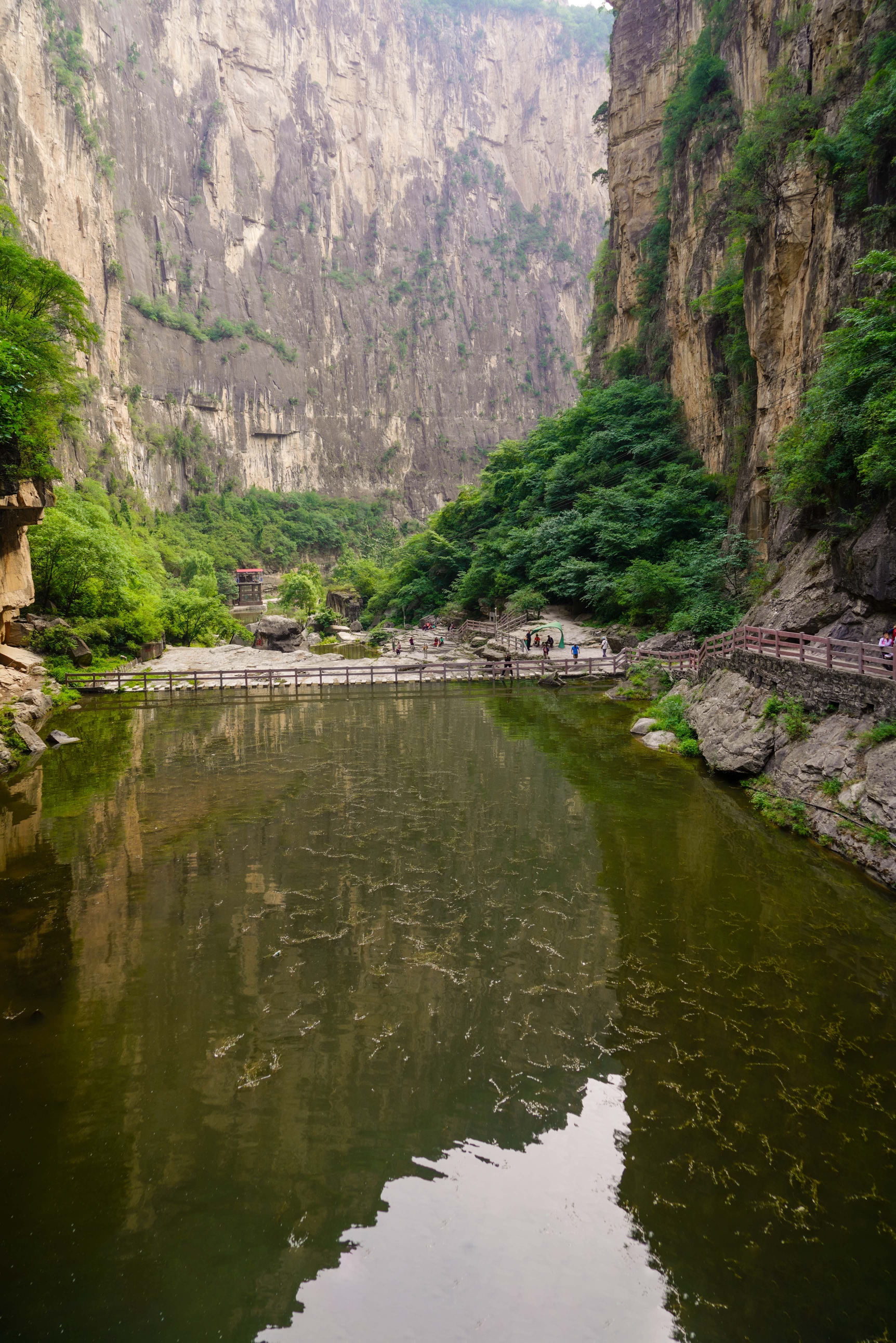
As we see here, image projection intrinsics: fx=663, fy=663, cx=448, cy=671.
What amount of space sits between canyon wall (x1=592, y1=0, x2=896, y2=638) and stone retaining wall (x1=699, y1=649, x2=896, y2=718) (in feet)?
5.19

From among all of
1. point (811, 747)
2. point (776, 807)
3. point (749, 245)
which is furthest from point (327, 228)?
point (776, 807)

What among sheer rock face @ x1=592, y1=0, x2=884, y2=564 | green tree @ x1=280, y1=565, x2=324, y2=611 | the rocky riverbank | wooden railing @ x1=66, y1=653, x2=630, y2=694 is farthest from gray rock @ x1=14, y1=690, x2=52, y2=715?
green tree @ x1=280, y1=565, x2=324, y2=611

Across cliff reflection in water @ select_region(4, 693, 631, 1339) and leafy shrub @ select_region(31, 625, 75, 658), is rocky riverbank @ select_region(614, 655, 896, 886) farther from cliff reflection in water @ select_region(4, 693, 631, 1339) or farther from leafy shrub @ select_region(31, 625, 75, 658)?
leafy shrub @ select_region(31, 625, 75, 658)

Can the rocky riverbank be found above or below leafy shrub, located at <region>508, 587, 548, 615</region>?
below

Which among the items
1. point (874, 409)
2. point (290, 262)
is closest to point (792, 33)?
point (874, 409)

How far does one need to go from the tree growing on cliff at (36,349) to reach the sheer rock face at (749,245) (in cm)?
1870

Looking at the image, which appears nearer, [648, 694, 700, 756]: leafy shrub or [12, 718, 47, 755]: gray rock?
[648, 694, 700, 756]: leafy shrub

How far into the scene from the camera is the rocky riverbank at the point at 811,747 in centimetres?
837

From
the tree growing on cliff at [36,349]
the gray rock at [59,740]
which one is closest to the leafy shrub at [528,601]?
the tree growing on cliff at [36,349]

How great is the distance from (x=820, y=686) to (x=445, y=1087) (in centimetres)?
867

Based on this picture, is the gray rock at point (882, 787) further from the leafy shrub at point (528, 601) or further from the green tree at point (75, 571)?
the green tree at point (75, 571)

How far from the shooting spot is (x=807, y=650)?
11.4 m

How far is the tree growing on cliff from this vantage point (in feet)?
51.3

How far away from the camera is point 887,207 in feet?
44.6
